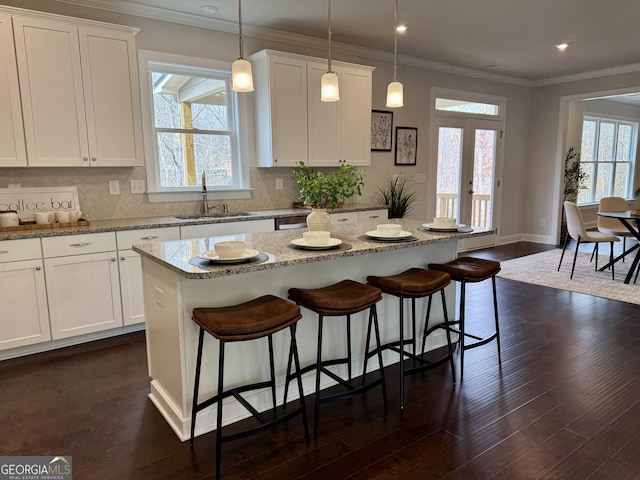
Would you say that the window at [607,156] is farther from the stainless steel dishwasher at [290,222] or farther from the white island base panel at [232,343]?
the white island base panel at [232,343]

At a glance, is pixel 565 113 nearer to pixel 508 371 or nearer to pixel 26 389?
pixel 508 371

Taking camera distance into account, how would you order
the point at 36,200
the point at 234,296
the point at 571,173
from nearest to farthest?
the point at 234,296
the point at 36,200
the point at 571,173

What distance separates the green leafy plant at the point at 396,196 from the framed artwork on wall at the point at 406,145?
0.80ft

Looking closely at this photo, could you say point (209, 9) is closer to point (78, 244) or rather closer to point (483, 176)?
point (78, 244)

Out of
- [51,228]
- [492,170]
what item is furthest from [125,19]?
[492,170]

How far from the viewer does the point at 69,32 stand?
3.26 metres

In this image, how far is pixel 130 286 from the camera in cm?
348

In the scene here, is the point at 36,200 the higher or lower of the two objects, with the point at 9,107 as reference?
lower

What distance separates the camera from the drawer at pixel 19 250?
2.95m

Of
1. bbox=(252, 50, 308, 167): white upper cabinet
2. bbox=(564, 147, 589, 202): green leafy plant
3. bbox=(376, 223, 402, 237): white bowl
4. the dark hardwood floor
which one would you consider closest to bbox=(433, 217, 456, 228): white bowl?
bbox=(376, 223, 402, 237): white bowl

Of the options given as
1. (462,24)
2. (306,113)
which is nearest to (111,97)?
(306,113)

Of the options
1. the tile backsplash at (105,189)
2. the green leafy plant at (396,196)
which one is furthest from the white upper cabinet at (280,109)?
the green leafy plant at (396,196)

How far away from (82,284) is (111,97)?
4.93 ft

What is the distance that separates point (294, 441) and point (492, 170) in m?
6.15
